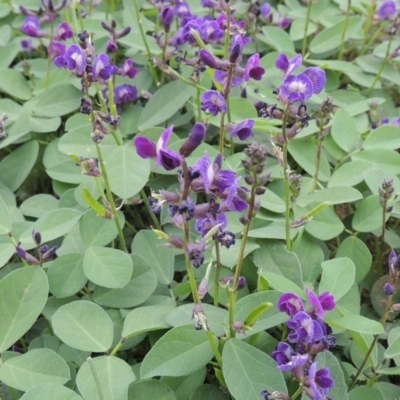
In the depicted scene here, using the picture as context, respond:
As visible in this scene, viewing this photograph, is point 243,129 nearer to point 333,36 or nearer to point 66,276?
point 66,276

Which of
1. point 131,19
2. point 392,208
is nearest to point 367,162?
point 392,208

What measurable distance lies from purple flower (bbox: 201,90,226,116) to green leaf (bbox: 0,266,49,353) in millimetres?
633

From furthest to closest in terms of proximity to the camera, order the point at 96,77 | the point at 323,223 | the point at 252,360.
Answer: the point at 323,223 < the point at 96,77 < the point at 252,360

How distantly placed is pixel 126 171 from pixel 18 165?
57 cm

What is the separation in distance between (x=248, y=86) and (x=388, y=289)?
1.21 meters

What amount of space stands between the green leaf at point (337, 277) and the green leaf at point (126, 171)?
625 millimetres

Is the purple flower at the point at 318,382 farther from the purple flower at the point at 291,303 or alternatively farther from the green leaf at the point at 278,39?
the green leaf at the point at 278,39

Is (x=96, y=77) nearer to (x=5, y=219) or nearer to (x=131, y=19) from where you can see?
(x=5, y=219)

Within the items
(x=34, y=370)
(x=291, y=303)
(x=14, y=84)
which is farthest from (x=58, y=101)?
(x=291, y=303)

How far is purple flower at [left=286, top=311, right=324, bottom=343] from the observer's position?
1170 millimetres

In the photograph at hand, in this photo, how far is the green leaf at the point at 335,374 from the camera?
1287 mm

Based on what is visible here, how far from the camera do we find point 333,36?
105 inches

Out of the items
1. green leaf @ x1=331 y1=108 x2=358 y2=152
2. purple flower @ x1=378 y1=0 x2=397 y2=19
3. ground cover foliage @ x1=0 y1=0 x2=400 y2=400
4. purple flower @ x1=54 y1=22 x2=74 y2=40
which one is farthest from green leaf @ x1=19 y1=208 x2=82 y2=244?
purple flower @ x1=378 y1=0 x2=397 y2=19

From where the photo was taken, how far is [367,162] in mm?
1901
